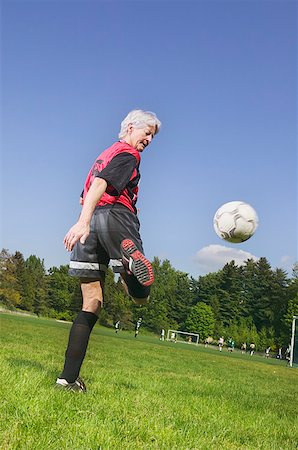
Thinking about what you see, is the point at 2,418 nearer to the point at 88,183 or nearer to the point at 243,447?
the point at 243,447

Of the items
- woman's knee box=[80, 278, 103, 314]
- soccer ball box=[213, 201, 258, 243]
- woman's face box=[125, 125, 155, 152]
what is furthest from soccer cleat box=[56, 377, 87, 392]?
soccer ball box=[213, 201, 258, 243]

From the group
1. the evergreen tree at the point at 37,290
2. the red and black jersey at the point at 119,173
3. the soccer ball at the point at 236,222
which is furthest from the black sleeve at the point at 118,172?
the evergreen tree at the point at 37,290

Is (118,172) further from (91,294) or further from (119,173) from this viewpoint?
(91,294)

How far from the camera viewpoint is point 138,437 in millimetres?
2971

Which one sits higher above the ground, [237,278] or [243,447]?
[237,278]

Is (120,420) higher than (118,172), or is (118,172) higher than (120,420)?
(118,172)

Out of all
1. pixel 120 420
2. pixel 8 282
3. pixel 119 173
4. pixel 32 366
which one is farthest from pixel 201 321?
pixel 120 420

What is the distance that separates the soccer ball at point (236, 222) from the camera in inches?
296

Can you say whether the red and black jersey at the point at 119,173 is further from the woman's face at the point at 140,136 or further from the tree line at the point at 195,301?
the tree line at the point at 195,301

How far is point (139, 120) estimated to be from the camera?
4.65 m

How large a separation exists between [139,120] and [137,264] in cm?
136

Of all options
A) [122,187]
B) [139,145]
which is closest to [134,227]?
[122,187]

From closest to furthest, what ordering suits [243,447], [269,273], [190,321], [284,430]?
[243,447]
[284,430]
[190,321]
[269,273]

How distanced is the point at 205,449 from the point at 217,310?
297ft
